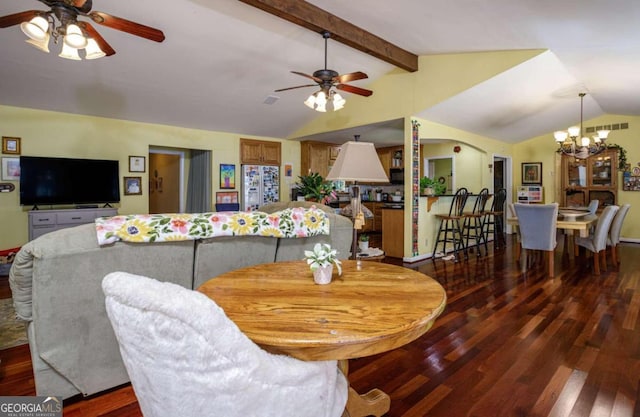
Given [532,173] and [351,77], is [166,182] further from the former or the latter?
[532,173]

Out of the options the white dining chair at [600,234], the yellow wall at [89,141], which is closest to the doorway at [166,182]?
the yellow wall at [89,141]

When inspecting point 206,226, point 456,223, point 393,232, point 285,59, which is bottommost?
point 393,232

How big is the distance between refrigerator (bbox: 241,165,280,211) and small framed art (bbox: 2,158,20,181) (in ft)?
10.7

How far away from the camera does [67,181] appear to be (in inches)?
188

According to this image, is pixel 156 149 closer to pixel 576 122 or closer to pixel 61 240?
pixel 61 240

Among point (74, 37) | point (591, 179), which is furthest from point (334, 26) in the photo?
point (591, 179)

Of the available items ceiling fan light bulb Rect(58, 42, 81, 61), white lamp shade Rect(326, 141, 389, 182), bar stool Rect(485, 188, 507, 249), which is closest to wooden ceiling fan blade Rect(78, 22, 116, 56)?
ceiling fan light bulb Rect(58, 42, 81, 61)

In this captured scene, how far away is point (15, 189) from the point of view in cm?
455

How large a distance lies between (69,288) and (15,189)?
4.23 metres

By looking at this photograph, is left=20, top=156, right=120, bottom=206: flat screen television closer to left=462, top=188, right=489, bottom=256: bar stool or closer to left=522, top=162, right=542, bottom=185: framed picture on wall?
left=462, top=188, right=489, bottom=256: bar stool

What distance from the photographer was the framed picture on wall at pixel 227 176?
6367 millimetres

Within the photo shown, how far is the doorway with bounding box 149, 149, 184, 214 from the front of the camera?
6.96m

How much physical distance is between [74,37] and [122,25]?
12.3 inches

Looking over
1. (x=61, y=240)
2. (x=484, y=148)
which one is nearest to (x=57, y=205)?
(x=61, y=240)
